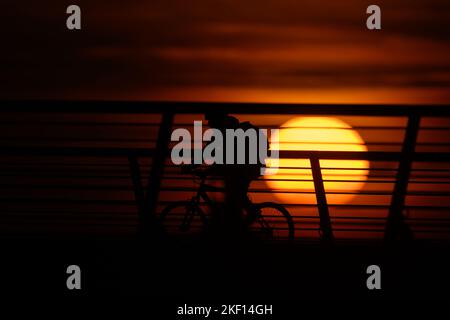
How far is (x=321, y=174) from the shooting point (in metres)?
5.96

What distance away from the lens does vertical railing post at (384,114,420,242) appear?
5512 millimetres

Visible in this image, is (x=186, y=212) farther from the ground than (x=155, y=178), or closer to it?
farther from the ground

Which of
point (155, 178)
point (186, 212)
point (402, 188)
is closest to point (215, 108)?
point (155, 178)

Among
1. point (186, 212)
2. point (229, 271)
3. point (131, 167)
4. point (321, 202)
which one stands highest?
point (186, 212)

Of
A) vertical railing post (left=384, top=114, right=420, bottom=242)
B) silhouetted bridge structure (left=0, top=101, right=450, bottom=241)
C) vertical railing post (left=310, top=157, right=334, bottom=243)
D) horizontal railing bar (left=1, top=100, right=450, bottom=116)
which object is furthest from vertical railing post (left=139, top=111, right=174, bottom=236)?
vertical railing post (left=384, top=114, right=420, bottom=242)

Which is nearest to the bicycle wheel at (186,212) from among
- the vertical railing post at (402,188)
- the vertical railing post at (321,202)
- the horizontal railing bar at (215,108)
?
the vertical railing post at (321,202)

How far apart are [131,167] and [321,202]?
1243 mm

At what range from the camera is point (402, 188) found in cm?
560

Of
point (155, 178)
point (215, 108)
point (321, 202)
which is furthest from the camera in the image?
point (321, 202)

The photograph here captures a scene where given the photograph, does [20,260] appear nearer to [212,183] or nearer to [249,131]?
[249,131]

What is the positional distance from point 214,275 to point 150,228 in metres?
0.49

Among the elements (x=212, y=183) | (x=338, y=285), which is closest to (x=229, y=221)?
(x=338, y=285)

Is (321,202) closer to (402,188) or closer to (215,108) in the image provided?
(402,188)

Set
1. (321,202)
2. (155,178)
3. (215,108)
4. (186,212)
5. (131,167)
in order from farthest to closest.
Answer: (186,212), (131,167), (321,202), (155,178), (215,108)
